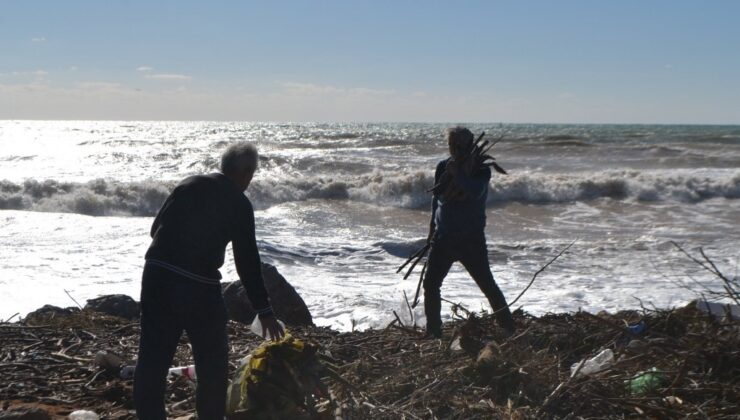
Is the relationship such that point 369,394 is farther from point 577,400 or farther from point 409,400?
point 577,400

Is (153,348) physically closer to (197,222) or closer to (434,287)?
(197,222)

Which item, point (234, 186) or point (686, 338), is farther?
point (686, 338)

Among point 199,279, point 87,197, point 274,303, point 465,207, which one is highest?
point 465,207

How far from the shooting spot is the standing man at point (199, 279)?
3.35 m

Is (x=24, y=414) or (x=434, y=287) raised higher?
(x=434, y=287)

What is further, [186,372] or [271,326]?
[186,372]

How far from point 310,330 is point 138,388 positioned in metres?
2.82

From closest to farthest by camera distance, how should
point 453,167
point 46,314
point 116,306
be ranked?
point 453,167 → point 46,314 → point 116,306

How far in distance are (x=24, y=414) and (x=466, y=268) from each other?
9.93ft

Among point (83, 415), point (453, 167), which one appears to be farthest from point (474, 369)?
point (83, 415)

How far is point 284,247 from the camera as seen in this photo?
507 inches

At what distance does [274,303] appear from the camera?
7316mm

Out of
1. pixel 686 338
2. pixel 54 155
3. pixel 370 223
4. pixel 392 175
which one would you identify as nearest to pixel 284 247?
pixel 370 223

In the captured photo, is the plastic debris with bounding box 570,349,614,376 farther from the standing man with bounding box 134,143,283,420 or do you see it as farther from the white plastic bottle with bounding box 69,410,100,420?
the white plastic bottle with bounding box 69,410,100,420
